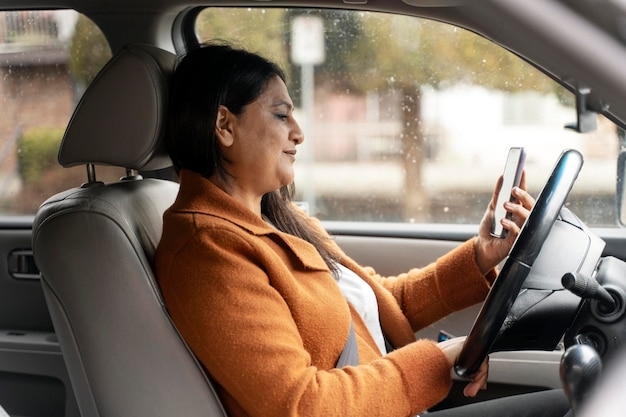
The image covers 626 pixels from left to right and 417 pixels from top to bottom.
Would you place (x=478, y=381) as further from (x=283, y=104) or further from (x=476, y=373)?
(x=283, y=104)

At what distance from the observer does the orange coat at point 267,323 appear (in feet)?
4.76

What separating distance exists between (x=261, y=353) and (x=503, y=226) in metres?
0.67

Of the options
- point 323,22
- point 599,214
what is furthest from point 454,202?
point 323,22

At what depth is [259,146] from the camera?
175 centimetres

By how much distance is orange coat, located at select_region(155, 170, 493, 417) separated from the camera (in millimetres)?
1452

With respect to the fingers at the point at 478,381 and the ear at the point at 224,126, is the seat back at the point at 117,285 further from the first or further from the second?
the fingers at the point at 478,381

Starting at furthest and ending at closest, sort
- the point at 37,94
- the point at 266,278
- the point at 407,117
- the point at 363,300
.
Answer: the point at 407,117, the point at 37,94, the point at 363,300, the point at 266,278

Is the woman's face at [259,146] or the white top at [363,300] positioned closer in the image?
the woman's face at [259,146]

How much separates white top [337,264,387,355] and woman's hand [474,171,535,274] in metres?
0.27

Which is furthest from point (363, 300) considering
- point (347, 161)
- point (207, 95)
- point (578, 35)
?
point (347, 161)

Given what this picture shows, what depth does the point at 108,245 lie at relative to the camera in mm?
1562

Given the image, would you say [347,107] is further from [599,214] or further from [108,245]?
[108,245]

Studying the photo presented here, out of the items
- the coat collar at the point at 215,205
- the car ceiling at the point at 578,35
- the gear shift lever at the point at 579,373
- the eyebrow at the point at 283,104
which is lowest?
the gear shift lever at the point at 579,373

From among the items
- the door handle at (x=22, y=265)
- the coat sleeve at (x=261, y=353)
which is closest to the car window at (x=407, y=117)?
the coat sleeve at (x=261, y=353)
